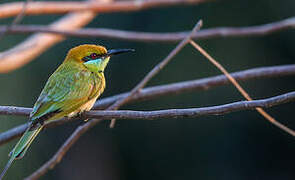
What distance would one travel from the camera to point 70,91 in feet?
7.80

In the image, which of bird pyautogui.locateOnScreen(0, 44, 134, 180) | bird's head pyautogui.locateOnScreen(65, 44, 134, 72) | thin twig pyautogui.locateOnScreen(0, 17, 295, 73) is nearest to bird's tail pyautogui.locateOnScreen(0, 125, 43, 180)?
bird pyautogui.locateOnScreen(0, 44, 134, 180)

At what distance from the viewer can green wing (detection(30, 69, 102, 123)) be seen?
215 centimetres

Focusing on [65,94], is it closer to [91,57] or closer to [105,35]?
[91,57]

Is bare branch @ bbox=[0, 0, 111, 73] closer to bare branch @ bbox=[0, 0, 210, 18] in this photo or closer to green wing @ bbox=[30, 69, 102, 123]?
bare branch @ bbox=[0, 0, 210, 18]

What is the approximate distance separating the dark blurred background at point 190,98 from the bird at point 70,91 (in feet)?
8.59

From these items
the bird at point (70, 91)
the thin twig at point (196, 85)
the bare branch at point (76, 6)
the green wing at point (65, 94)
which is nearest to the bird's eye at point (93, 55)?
the bird at point (70, 91)

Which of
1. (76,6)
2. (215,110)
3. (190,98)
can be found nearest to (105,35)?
(76,6)

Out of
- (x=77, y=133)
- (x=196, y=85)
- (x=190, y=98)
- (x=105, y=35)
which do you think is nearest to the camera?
(x=77, y=133)

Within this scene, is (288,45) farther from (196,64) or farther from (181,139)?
(181,139)

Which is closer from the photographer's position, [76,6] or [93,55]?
[93,55]

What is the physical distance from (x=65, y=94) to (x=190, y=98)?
300 cm

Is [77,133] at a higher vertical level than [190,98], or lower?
lower

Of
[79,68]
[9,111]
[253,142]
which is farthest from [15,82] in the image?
[9,111]

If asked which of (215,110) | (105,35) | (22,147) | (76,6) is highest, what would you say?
(76,6)
